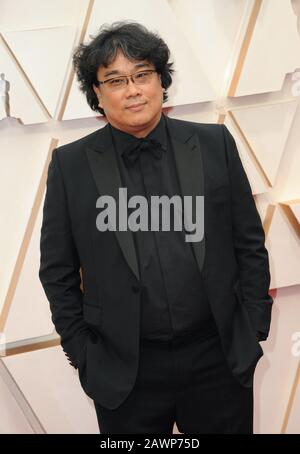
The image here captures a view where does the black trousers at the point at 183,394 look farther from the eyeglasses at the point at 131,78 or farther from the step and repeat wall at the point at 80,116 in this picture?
the eyeglasses at the point at 131,78

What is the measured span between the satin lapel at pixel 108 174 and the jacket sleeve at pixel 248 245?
37 centimetres

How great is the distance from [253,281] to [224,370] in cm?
31

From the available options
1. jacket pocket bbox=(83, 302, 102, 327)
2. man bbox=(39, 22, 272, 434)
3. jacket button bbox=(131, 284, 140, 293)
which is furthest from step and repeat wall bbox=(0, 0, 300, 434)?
jacket button bbox=(131, 284, 140, 293)

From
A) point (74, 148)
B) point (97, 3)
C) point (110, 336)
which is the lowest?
point (110, 336)

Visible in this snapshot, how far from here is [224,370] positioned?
1.84 metres

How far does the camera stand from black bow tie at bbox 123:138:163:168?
175 cm

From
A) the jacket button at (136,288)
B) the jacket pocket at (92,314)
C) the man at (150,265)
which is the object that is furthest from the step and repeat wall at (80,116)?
the jacket button at (136,288)

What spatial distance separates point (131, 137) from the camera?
5.90ft

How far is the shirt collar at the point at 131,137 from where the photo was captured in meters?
1.80

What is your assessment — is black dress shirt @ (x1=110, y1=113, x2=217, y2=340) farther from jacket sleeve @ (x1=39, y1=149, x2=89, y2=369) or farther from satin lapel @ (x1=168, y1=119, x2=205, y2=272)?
jacket sleeve @ (x1=39, y1=149, x2=89, y2=369)

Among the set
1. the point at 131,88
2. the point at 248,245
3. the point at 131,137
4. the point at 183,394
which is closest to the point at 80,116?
the point at 131,137

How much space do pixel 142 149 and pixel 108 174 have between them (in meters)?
0.14
